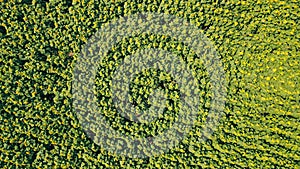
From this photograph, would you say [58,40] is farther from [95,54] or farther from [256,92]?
[256,92]

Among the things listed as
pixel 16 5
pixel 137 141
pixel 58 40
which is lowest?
pixel 137 141

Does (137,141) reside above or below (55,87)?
below

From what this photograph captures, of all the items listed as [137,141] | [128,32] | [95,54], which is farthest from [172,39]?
[137,141]

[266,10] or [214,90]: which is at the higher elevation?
[266,10]

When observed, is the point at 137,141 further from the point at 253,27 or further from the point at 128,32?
the point at 253,27

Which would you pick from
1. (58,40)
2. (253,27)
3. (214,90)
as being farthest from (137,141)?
(253,27)

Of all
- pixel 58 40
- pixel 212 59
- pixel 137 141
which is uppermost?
pixel 58 40
